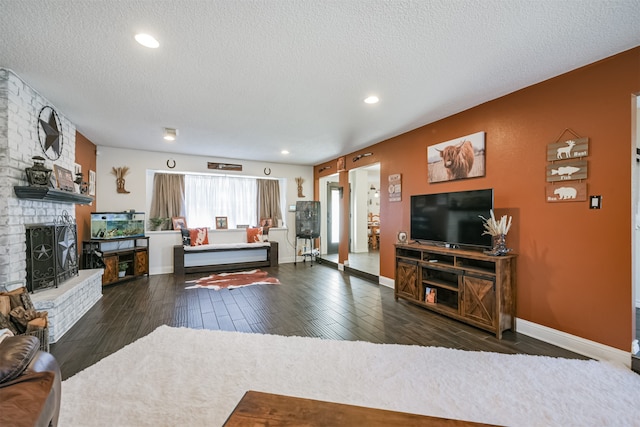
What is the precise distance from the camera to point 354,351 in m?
2.48

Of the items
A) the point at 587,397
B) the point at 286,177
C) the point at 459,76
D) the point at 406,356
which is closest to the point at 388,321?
the point at 406,356

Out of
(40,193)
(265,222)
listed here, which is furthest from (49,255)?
(265,222)

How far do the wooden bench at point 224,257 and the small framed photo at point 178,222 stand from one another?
0.48m

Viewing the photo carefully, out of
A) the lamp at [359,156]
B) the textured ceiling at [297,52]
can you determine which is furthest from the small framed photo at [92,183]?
the lamp at [359,156]

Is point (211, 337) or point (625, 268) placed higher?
point (625, 268)

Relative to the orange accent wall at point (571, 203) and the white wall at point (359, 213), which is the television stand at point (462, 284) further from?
the white wall at point (359, 213)

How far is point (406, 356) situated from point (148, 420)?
1.98 meters

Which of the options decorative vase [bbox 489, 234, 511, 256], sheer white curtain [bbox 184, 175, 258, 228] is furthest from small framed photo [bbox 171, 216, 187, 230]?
decorative vase [bbox 489, 234, 511, 256]

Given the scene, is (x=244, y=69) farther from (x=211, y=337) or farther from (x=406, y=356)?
(x=406, y=356)

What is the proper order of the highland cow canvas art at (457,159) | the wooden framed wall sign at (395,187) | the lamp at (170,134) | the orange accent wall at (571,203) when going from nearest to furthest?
the orange accent wall at (571,203) < the highland cow canvas art at (457,159) < the lamp at (170,134) < the wooden framed wall sign at (395,187)

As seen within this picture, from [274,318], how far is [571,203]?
338cm

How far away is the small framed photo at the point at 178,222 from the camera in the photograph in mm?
6059

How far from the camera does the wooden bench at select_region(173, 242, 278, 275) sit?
224 inches

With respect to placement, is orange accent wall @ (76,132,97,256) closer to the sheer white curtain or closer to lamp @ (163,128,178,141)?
lamp @ (163,128,178,141)
